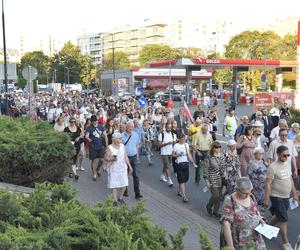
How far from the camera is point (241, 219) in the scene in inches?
215

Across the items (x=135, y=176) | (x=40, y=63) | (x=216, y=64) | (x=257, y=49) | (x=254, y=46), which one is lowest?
(x=135, y=176)

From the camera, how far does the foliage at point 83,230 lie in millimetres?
3502

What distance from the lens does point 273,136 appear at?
12.8 m

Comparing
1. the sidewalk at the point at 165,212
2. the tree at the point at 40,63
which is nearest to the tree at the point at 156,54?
the tree at the point at 40,63

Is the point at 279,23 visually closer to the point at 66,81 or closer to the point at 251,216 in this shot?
the point at 66,81

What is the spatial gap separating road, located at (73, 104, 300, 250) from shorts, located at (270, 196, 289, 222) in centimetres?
55

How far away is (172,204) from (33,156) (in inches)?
126

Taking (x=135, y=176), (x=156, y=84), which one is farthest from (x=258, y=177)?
(x=156, y=84)

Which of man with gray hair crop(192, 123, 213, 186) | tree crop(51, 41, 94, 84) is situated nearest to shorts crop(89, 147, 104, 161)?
man with gray hair crop(192, 123, 213, 186)

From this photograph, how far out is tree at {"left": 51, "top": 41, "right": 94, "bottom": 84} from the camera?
109062mm

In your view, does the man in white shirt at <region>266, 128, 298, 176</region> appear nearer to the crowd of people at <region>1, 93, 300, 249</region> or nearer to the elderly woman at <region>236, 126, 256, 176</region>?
the crowd of people at <region>1, 93, 300, 249</region>

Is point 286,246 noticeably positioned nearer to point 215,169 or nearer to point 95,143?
point 215,169

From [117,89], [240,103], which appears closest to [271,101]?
[240,103]

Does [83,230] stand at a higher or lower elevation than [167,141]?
higher
